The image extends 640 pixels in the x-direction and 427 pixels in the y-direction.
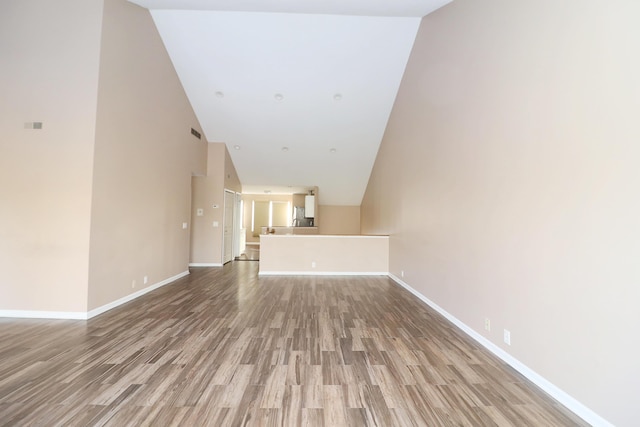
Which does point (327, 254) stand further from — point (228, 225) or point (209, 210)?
point (209, 210)

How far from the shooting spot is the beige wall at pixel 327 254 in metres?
6.47

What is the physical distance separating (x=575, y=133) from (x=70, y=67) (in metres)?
5.25

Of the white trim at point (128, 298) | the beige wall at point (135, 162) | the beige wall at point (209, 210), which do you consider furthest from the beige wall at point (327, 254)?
the beige wall at point (135, 162)

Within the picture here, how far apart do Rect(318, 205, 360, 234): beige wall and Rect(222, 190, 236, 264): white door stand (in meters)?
3.63

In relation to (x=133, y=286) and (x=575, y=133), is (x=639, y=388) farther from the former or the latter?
(x=133, y=286)

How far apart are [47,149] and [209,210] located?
3901 millimetres

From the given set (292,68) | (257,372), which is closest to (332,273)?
(257,372)

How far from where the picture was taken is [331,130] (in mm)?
6809

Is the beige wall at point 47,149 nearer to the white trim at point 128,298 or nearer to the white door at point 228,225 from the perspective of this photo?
the white trim at point 128,298

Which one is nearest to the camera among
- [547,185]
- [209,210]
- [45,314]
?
[547,185]

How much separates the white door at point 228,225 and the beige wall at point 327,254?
5.54 feet

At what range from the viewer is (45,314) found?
344 cm

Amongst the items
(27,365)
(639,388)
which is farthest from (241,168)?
(639,388)

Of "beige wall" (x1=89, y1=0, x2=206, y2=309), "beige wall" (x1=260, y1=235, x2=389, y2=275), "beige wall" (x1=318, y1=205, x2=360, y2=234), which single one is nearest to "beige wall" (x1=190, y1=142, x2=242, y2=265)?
"beige wall" (x1=89, y1=0, x2=206, y2=309)
